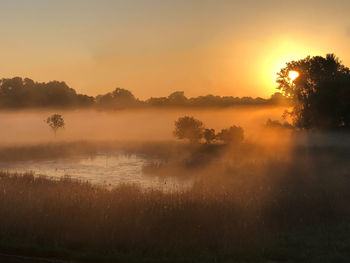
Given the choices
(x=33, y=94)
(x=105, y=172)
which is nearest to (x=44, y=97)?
(x=33, y=94)

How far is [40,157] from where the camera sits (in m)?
63.0

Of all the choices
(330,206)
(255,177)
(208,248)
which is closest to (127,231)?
(208,248)

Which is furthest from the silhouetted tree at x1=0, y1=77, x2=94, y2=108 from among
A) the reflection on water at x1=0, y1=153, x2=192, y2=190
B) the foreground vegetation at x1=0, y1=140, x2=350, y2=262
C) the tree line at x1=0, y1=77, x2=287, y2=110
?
the foreground vegetation at x1=0, y1=140, x2=350, y2=262

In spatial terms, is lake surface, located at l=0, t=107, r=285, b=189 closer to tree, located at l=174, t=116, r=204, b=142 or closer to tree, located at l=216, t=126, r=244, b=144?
tree, located at l=216, t=126, r=244, b=144

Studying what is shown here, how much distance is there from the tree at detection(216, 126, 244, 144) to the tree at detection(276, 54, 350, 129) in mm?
8949

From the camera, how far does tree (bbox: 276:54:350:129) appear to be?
48750 millimetres

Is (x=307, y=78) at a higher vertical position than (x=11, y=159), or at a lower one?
higher

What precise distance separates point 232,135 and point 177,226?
59887 mm

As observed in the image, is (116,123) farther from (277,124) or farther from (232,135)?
(277,124)

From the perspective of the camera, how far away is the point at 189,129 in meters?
73.5

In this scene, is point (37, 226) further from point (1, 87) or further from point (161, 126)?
point (1, 87)

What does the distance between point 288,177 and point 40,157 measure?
40.5 metres

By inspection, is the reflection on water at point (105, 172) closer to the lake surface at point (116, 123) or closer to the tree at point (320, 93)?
the tree at point (320, 93)

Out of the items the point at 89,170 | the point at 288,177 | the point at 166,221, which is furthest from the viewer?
the point at 89,170
